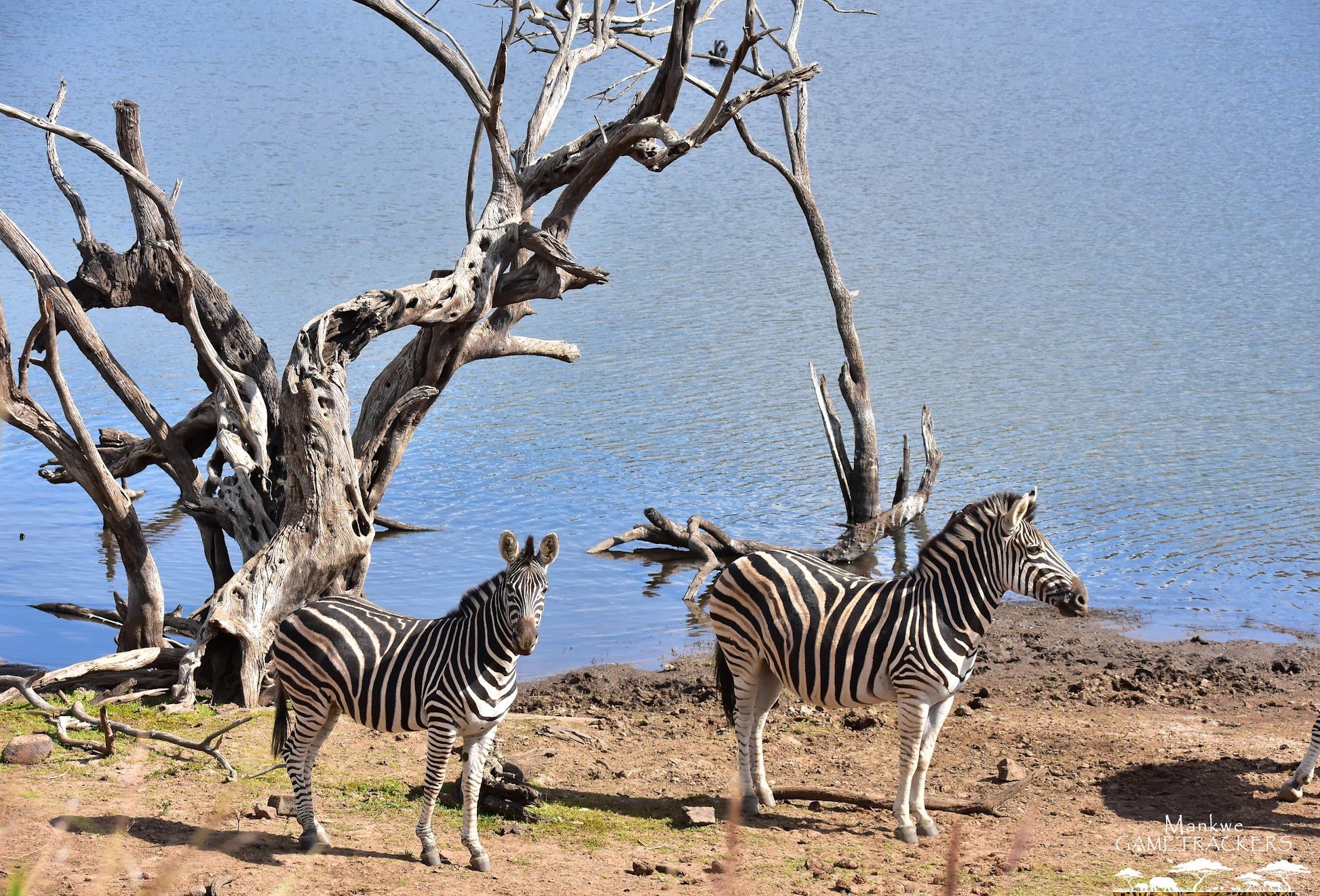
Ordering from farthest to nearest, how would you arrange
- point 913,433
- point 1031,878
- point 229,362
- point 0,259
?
point 0,259 → point 913,433 → point 229,362 → point 1031,878

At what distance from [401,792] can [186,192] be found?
2400 cm

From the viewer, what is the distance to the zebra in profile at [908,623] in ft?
23.9

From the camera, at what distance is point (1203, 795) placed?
794 cm

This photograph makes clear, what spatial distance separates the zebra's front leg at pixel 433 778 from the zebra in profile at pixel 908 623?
5.93ft

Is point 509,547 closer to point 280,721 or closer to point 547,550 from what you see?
point 547,550

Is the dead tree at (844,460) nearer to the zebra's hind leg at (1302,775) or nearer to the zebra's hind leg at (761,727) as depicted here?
the zebra's hind leg at (761,727)

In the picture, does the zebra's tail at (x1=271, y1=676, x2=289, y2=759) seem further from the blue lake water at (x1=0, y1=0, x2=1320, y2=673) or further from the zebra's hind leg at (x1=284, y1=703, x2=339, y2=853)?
the blue lake water at (x1=0, y1=0, x2=1320, y2=673)

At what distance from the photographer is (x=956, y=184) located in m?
28.8

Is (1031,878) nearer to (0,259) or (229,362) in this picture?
(229,362)

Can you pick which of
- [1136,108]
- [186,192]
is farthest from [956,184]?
[186,192]

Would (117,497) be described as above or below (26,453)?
below

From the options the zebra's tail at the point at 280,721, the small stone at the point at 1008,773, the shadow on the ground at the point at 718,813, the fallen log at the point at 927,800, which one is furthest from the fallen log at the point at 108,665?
the small stone at the point at 1008,773

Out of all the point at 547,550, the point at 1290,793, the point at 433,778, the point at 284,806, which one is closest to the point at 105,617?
the point at 284,806

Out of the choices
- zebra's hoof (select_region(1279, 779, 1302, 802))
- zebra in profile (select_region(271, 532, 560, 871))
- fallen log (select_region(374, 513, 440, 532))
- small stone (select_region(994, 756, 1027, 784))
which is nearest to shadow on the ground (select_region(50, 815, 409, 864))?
zebra in profile (select_region(271, 532, 560, 871))
